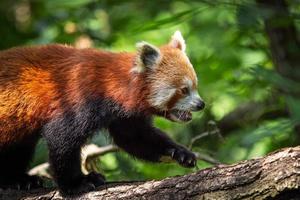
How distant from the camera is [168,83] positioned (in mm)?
5914

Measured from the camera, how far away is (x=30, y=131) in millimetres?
5703

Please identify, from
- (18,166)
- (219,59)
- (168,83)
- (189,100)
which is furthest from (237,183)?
(219,59)

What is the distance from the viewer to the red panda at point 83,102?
18.1 feet

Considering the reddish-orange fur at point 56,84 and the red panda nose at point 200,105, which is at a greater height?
the reddish-orange fur at point 56,84

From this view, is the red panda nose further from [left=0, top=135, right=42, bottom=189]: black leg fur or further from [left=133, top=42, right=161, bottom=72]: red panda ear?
[left=0, top=135, right=42, bottom=189]: black leg fur

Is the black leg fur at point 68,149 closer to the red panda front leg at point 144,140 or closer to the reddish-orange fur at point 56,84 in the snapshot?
the reddish-orange fur at point 56,84

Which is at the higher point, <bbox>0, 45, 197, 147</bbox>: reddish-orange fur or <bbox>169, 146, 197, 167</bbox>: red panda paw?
<bbox>0, 45, 197, 147</bbox>: reddish-orange fur

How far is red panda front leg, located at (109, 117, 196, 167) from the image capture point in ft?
19.7

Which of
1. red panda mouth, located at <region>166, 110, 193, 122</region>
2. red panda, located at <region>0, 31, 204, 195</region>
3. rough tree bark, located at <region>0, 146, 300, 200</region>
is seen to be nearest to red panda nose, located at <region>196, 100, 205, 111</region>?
red panda, located at <region>0, 31, 204, 195</region>

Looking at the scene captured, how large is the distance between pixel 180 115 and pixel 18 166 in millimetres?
1546

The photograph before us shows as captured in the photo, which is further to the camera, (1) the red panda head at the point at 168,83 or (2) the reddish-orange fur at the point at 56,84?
(1) the red panda head at the point at 168,83

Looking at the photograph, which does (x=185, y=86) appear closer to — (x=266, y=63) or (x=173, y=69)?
(x=173, y=69)

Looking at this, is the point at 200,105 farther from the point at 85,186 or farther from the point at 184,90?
the point at 85,186

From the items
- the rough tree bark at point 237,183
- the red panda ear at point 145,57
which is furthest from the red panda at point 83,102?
the rough tree bark at point 237,183
